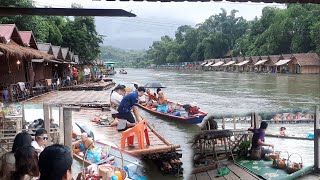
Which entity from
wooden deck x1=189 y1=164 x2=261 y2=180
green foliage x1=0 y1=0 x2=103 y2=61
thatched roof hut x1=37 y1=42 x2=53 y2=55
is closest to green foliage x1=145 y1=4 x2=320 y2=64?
green foliage x1=0 y1=0 x2=103 y2=61

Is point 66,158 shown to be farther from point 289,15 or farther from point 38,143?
point 289,15

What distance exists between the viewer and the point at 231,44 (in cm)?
600

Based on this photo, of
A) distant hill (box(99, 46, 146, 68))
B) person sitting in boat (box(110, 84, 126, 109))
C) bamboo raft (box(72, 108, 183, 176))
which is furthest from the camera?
distant hill (box(99, 46, 146, 68))

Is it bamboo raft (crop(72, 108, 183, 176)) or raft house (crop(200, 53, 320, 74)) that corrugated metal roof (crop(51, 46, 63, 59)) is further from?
bamboo raft (crop(72, 108, 183, 176))

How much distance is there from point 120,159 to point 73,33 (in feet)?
10.4

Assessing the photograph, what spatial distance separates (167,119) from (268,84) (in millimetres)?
3232

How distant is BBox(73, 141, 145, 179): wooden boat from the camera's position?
2967mm

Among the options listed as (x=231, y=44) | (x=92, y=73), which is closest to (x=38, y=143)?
(x=231, y=44)

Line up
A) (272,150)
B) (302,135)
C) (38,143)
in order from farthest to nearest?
(38,143) < (302,135) < (272,150)

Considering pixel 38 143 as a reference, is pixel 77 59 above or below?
above

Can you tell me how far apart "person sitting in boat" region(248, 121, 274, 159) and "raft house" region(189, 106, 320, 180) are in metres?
0.02

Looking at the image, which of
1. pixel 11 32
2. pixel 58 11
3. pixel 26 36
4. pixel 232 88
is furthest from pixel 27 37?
pixel 58 11

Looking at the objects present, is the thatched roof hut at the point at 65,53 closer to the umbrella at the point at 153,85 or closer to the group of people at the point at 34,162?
the umbrella at the point at 153,85

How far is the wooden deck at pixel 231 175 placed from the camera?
159 centimetres
